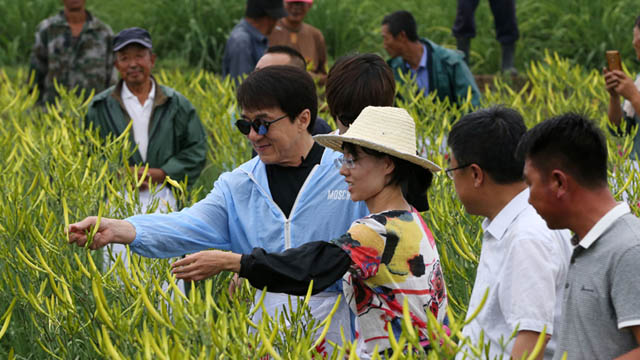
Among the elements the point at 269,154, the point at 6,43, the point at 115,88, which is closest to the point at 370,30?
the point at 6,43

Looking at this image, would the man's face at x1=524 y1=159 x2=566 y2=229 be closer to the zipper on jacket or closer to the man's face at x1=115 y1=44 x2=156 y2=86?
the zipper on jacket

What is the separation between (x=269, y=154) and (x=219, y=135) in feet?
10.9

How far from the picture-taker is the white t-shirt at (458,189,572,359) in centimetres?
219

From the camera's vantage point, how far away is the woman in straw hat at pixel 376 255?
2.45m

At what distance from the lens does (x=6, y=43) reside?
38.5 ft

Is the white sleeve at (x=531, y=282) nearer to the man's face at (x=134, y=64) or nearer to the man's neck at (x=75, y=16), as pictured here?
the man's face at (x=134, y=64)

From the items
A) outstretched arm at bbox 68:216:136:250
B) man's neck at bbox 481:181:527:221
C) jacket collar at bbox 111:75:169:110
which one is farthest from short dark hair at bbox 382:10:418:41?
man's neck at bbox 481:181:527:221

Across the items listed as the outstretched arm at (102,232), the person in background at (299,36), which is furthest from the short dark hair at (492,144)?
the person in background at (299,36)

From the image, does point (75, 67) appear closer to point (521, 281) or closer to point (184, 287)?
point (184, 287)

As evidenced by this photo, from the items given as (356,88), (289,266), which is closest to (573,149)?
(289,266)

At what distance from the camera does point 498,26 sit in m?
9.51

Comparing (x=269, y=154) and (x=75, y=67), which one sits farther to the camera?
(x=75, y=67)

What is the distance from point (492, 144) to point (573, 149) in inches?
13.0

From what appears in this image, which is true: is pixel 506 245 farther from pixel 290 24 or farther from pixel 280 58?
pixel 290 24
